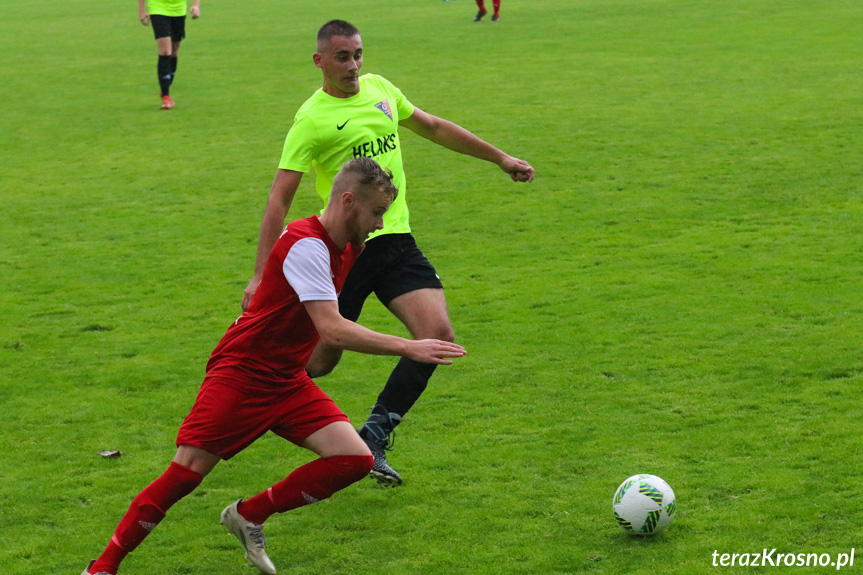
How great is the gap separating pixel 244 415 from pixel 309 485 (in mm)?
446

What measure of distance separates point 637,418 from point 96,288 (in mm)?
5538

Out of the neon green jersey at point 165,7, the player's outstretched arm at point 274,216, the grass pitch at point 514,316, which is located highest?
the neon green jersey at point 165,7

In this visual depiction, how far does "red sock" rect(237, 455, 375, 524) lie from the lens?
→ 496 centimetres

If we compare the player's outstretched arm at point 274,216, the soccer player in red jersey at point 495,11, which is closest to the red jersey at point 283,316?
the player's outstretched arm at point 274,216

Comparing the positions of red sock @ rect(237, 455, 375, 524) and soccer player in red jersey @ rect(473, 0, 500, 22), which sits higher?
soccer player in red jersey @ rect(473, 0, 500, 22)

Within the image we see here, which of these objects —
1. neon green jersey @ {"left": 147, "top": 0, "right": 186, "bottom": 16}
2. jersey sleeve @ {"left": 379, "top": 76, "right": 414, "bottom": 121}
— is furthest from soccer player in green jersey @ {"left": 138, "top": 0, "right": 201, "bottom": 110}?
jersey sleeve @ {"left": 379, "top": 76, "right": 414, "bottom": 121}

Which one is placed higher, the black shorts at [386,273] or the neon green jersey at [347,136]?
the neon green jersey at [347,136]

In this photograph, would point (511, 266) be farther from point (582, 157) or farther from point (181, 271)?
point (582, 157)

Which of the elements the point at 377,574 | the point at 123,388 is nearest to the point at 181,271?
the point at 123,388

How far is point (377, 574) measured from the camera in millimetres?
4941

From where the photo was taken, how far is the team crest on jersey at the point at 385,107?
641cm

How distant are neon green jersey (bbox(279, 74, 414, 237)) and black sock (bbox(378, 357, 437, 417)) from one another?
2.65 ft

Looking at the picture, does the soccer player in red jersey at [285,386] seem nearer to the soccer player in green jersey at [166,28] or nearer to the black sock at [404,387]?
the black sock at [404,387]

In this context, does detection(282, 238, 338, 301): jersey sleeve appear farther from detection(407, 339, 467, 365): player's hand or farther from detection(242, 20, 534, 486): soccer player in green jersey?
detection(242, 20, 534, 486): soccer player in green jersey
